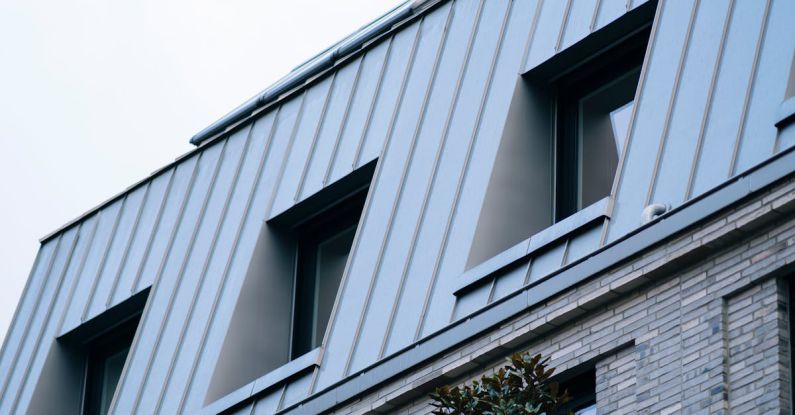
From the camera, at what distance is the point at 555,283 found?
17156 mm

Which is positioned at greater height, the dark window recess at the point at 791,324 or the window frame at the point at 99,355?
the window frame at the point at 99,355

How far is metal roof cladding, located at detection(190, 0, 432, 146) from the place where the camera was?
23891 millimetres

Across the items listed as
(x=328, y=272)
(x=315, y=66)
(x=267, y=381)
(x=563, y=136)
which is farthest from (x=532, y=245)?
(x=315, y=66)

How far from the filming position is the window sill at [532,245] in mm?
17578

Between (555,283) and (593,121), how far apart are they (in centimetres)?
315

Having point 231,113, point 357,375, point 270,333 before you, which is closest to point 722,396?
point 357,375

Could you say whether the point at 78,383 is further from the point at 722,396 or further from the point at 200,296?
the point at 722,396

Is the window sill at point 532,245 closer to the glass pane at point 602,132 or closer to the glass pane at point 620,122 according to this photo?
the glass pane at point 602,132

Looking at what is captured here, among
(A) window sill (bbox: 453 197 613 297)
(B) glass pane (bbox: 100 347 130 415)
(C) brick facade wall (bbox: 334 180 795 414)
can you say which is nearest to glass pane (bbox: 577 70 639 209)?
(A) window sill (bbox: 453 197 613 297)

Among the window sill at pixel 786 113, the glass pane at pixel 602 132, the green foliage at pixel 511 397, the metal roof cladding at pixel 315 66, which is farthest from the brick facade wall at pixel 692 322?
the metal roof cladding at pixel 315 66

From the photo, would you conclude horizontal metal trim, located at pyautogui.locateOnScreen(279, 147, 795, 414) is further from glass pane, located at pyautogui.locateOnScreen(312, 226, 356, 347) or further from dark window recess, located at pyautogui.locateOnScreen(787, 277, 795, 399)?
glass pane, located at pyautogui.locateOnScreen(312, 226, 356, 347)

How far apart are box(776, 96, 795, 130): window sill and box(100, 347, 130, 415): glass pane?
1207cm

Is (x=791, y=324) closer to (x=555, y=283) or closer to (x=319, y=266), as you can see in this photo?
(x=555, y=283)

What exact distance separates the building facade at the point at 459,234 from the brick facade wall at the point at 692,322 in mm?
21
